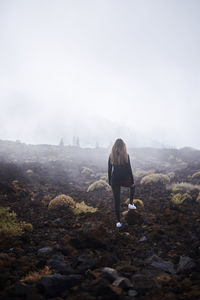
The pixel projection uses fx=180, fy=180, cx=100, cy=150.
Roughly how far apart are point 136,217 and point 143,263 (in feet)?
8.21

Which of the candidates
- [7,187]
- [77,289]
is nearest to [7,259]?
[77,289]

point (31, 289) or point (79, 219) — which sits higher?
point (31, 289)

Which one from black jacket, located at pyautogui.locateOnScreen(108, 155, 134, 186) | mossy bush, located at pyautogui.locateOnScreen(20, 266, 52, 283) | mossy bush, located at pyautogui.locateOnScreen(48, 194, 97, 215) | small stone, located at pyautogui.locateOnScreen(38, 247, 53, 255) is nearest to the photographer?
mossy bush, located at pyautogui.locateOnScreen(20, 266, 52, 283)

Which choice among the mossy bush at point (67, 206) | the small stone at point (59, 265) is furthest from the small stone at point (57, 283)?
the mossy bush at point (67, 206)

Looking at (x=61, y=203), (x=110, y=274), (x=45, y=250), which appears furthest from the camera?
(x=61, y=203)

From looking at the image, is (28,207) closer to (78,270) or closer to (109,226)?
(109,226)

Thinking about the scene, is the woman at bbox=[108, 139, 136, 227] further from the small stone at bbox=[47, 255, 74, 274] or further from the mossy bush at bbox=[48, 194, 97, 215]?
the small stone at bbox=[47, 255, 74, 274]

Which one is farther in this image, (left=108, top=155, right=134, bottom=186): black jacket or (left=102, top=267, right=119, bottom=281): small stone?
(left=108, top=155, right=134, bottom=186): black jacket

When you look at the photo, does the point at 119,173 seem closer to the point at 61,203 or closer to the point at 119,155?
the point at 119,155

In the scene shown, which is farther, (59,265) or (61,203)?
(61,203)

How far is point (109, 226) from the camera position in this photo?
6.02 metres

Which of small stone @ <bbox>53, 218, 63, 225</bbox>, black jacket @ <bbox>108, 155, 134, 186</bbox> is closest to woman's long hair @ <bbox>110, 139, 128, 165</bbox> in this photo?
black jacket @ <bbox>108, 155, 134, 186</bbox>

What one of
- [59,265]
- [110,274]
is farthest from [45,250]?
[110,274]

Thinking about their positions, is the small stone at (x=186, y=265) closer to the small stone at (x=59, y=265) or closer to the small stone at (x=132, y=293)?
the small stone at (x=132, y=293)
